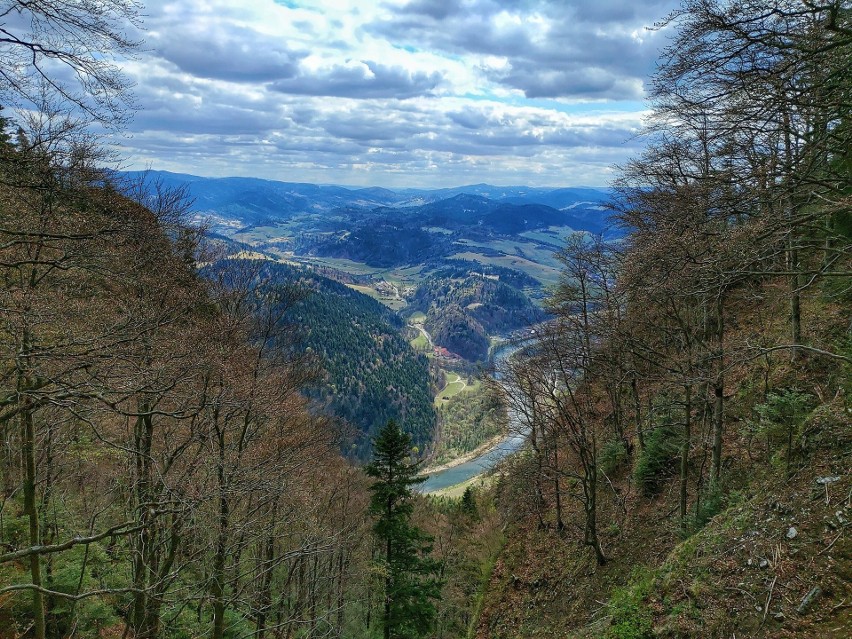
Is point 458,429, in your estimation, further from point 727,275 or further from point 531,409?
point 727,275

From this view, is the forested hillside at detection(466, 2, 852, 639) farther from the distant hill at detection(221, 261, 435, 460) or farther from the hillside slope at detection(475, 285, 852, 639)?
the distant hill at detection(221, 261, 435, 460)

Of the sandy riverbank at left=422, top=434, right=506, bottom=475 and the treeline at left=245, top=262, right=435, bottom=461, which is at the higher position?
the treeline at left=245, top=262, right=435, bottom=461

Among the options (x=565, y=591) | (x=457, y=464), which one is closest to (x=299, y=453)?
(x=565, y=591)

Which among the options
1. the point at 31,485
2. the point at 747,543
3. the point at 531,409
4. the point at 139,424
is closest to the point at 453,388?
the point at 531,409

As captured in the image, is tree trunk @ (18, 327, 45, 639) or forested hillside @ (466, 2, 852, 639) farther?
tree trunk @ (18, 327, 45, 639)

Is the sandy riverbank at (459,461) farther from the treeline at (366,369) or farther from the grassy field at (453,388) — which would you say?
the grassy field at (453,388)

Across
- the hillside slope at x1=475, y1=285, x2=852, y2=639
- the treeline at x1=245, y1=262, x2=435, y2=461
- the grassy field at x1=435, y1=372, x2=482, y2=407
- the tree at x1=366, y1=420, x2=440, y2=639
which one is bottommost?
the grassy field at x1=435, y1=372, x2=482, y2=407

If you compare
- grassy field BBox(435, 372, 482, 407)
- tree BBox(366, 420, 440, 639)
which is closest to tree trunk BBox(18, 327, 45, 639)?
tree BBox(366, 420, 440, 639)
